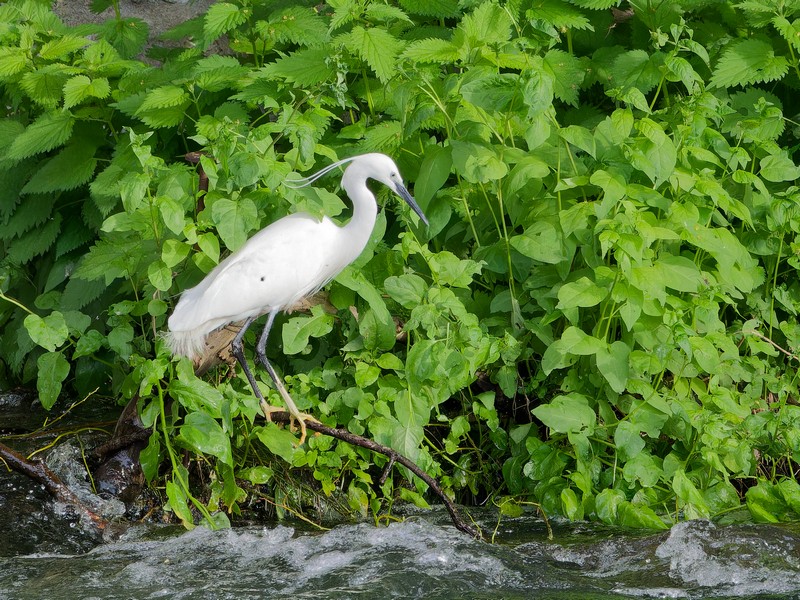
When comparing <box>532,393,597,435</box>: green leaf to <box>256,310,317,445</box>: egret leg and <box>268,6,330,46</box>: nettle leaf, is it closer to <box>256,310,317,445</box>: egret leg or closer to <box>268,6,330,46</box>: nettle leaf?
<box>256,310,317,445</box>: egret leg

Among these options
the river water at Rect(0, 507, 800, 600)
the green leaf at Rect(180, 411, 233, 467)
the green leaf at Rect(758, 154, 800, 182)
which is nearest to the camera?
the river water at Rect(0, 507, 800, 600)

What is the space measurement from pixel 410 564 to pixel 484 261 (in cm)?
113

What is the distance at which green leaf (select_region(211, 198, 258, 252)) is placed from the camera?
315 centimetres

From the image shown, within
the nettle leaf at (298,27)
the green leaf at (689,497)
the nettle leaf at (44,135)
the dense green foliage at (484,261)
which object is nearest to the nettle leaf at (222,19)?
the dense green foliage at (484,261)

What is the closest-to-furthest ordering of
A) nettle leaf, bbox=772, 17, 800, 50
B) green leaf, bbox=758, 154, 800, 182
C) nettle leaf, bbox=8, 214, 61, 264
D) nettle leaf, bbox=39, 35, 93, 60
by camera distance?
1. green leaf, bbox=758, 154, 800, 182
2. nettle leaf, bbox=772, 17, 800, 50
3. nettle leaf, bbox=39, 35, 93, 60
4. nettle leaf, bbox=8, 214, 61, 264

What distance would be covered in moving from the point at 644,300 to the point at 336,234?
1074 millimetres

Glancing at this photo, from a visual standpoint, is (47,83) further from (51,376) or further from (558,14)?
(558,14)

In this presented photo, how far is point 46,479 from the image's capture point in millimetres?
3213

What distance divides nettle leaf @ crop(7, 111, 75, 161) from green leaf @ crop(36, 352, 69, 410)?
109 cm

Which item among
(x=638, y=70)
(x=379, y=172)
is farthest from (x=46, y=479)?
(x=638, y=70)

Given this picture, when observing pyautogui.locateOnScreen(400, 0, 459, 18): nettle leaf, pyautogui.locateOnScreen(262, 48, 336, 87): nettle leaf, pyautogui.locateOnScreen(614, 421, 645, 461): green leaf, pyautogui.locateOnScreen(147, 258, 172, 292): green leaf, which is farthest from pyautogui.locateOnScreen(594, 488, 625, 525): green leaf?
pyautogui.locateOnScreen(400, 0, 459, 18): nettle leaf

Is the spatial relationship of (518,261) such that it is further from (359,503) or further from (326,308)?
(359,503)

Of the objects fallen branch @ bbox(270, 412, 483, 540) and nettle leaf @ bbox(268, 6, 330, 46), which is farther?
nettle leaf @ bbox(268, 6, 330, 46)

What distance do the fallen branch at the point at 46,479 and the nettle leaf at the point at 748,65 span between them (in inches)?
111
